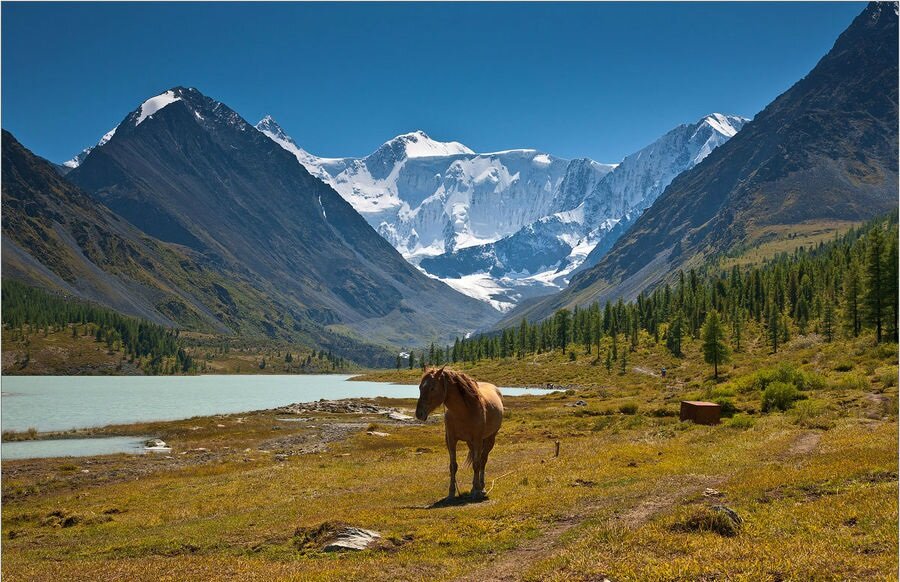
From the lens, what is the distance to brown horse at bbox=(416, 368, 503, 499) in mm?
24391

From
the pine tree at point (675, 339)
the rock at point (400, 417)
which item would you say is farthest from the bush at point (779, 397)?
the pine tree at point (675, 339)

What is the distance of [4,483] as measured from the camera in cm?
4462

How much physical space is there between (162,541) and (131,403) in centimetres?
13008

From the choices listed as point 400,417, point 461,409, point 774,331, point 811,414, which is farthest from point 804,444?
point 774,331

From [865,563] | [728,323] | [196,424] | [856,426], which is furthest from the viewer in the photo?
[728,323]

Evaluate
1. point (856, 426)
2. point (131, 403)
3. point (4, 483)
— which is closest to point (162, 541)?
point (4, 483)

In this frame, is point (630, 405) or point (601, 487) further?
point (630, 405)

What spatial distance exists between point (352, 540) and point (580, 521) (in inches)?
295

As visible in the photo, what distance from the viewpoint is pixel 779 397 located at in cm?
5128

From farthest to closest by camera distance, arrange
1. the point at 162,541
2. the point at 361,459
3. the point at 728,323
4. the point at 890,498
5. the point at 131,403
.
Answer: the point at 728,323 → the point at 131,403 → the point at 361,459 → the point at 162,541 → the point at 890,498

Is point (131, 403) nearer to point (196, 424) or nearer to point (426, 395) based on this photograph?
point (196, 424)

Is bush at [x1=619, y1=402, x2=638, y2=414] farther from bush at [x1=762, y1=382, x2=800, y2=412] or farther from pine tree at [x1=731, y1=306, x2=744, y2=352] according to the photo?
pine tree at [x1=731, y1=306, x2=744, y2=352]

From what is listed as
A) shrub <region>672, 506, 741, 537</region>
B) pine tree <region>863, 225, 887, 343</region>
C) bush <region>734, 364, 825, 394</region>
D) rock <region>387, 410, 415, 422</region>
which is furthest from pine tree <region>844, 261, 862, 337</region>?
shrub <region>672, 506, 741, 537</region>

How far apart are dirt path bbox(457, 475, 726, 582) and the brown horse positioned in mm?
5591
